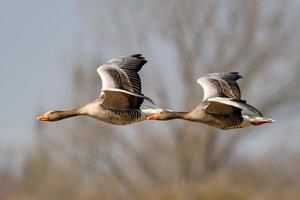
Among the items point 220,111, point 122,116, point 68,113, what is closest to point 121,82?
point 122,116

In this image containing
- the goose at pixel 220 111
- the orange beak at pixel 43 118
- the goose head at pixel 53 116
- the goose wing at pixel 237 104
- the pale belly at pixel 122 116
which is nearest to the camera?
the goose wing at pixel 237 104

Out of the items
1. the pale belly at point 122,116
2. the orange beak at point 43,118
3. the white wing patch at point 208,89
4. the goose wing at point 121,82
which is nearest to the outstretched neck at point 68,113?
the orange beak at point 43,118

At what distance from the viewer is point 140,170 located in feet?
146

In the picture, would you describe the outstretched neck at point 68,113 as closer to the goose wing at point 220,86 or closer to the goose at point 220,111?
the goose at point 220,111

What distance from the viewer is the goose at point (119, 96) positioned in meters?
19.5

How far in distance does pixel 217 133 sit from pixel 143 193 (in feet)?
15.1

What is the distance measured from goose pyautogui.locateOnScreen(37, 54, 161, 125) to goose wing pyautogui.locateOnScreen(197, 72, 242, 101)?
94 centimetres

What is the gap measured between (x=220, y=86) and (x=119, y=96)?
1651 millimetres

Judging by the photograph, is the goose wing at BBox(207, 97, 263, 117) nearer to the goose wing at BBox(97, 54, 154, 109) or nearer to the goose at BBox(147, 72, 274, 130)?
the goose at BBox(147, 72, 274, 130)

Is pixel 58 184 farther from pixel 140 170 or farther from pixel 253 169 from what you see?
pixel 253 169

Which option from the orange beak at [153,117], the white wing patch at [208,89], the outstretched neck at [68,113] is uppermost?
the white wing patch at [208,89]

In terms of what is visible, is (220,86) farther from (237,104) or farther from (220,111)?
(237,104)

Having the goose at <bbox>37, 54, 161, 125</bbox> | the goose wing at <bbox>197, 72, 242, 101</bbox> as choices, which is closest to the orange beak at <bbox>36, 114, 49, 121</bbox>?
the goose at <bbox>37, 54, 161, 125</bbox>

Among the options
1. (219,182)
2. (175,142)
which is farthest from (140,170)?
(219,182)
